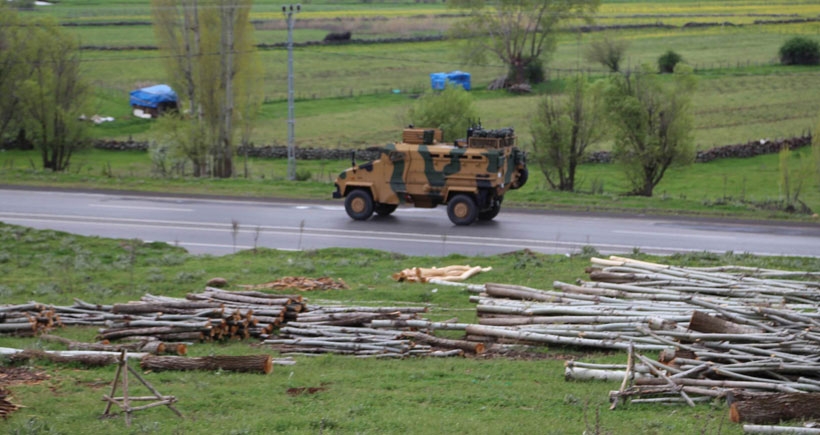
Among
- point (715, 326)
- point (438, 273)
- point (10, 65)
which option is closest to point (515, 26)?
point (10, 65)

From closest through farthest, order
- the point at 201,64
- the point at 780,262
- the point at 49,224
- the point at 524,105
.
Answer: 1. the point at 780,262
2. the point at 49,224
3. the point at 201,64
4. the point at 524,105

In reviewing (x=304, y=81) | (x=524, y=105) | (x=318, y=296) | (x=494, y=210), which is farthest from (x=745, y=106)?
(x=318, y=296)

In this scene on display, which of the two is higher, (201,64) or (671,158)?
(201,64)

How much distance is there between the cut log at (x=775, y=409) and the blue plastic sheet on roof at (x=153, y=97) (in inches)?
2225

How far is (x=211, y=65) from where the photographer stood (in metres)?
41.3

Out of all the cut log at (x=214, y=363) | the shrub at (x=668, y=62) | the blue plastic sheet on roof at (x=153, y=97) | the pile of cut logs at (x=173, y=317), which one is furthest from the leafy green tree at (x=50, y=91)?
the shrub at (x=668, y=62)

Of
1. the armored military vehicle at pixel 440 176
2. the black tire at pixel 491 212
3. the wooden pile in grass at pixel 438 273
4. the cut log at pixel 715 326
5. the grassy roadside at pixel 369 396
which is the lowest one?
the grassy roadside at pixel 369 396

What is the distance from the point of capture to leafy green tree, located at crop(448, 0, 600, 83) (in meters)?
77.5

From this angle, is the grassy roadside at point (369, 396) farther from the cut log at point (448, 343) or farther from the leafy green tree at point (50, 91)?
the leafy green tree at point (50, 91)

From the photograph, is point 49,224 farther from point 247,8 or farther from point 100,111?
point 100,111

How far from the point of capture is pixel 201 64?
41.2 metres

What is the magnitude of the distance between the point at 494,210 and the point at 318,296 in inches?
427

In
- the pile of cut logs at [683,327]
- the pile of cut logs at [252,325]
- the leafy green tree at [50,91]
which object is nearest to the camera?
the pile of cut logs at [683,327]

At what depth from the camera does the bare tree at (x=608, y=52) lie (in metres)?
75.4
